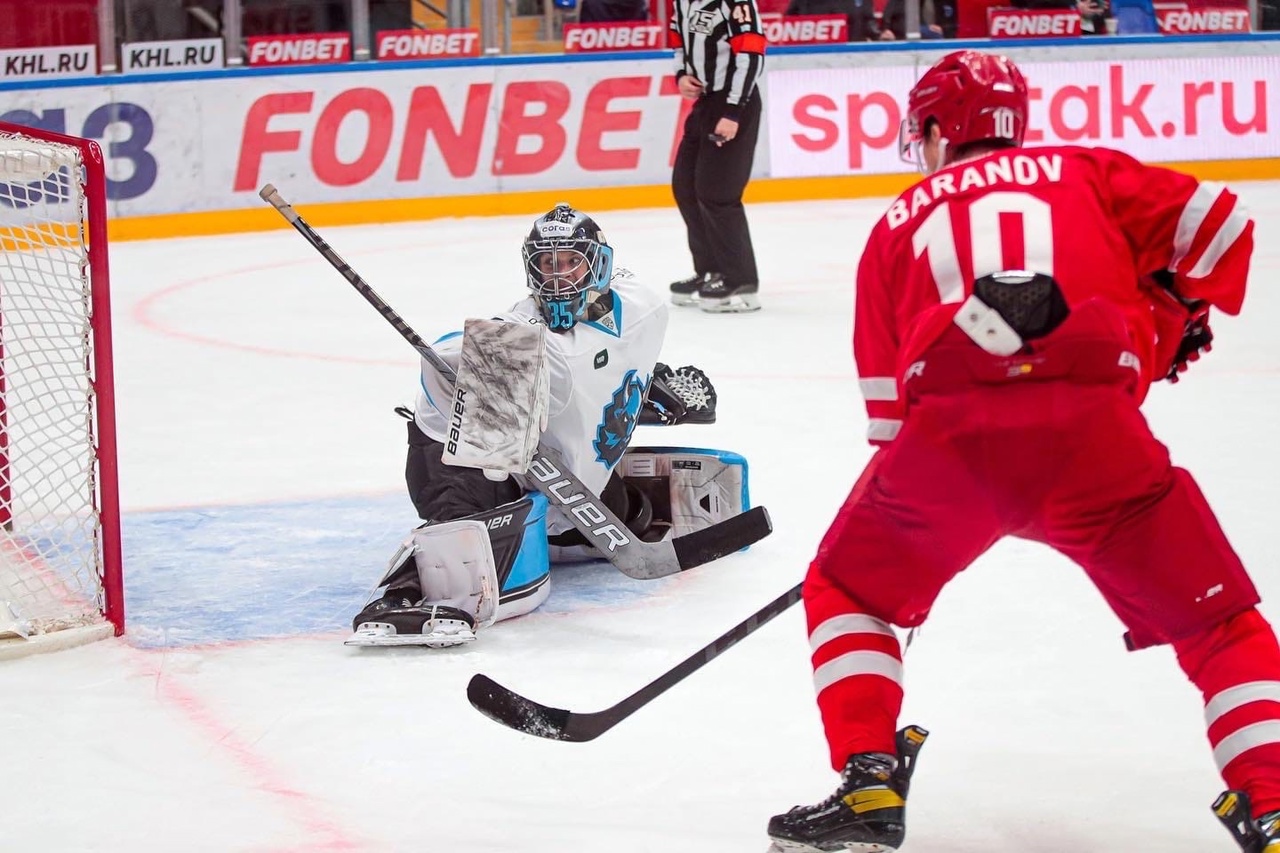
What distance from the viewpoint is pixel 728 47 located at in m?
6.50

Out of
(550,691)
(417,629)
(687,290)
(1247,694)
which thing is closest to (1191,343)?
(1247,694)

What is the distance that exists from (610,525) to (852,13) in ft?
22.4

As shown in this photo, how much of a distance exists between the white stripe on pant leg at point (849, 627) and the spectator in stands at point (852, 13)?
792 centimetres

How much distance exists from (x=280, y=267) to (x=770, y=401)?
11.2ft

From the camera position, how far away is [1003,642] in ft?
10.0

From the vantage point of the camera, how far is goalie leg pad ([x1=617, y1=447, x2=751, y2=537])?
360 cm

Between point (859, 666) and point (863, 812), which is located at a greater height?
point (859, 666)

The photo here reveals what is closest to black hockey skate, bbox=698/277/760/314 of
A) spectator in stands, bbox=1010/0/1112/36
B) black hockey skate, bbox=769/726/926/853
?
spectator in stands, bbox=1010/0/1112/36

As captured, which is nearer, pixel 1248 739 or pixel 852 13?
pixel 1248 739

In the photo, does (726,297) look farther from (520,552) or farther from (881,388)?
(881,388)

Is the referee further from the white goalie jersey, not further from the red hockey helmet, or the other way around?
the red hockey helmet

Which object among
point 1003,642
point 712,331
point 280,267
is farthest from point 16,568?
point 280,267

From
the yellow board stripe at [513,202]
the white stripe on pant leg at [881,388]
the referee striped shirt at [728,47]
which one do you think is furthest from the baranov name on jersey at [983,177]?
the yellow board stripe at [513,202]

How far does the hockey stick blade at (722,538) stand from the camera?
10.8 feet
